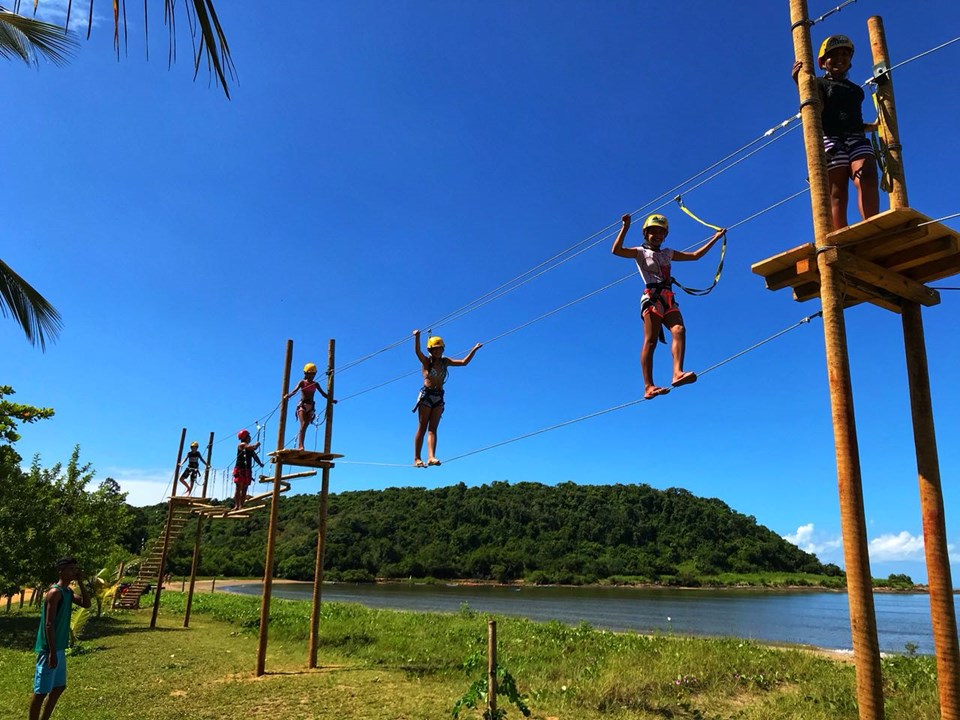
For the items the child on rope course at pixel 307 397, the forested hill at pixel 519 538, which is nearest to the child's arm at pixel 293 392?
the child on rope course at pixel 307 397

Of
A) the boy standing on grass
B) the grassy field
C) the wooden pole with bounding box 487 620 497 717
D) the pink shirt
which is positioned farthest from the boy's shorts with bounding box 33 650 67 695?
the pink shirt

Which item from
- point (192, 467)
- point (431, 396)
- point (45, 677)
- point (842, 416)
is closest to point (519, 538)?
point (192, 467)

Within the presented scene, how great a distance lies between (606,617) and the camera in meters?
41.1

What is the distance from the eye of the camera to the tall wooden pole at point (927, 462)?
4.57 m

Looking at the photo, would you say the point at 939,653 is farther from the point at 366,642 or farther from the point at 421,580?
the point at 421,580

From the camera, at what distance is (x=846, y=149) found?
17.6 feet

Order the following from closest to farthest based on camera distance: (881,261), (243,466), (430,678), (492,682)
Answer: (881,261) < (492,682) < (430,678) < (243,466)

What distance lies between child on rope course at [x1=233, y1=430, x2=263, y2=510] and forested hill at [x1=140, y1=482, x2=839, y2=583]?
7626 centimetres

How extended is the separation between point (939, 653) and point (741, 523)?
362ft

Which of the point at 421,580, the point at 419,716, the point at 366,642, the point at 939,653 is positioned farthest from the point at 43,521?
the point at 421,580

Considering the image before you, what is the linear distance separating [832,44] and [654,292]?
8.07 ft

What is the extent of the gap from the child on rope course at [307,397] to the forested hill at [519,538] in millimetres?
81496

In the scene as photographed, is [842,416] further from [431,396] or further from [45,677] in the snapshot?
[45,677]

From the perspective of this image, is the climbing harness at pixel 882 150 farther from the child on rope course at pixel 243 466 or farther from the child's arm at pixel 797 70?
the child on rope course at pixel 243 466
